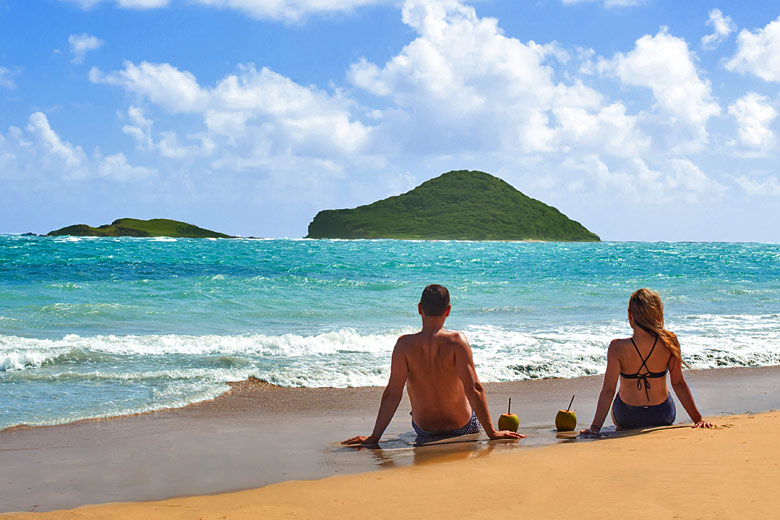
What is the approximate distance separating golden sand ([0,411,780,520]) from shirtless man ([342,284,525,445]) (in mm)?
628

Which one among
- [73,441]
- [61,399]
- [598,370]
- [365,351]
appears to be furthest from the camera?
[365,351]

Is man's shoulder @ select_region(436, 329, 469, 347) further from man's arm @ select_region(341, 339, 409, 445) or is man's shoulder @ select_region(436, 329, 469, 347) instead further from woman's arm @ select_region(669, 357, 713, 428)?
woman's arm @ select_region(669, 357, 713, 428)

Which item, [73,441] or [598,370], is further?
[598,370]

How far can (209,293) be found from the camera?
867 inches

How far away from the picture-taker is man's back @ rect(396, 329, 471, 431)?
5.11 meters

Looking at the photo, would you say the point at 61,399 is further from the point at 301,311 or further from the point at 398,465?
the point at 301,311

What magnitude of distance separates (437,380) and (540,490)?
5.64 feet

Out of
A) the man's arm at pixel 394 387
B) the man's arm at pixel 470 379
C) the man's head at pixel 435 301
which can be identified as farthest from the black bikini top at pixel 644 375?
the man's arm at pixel 394 387

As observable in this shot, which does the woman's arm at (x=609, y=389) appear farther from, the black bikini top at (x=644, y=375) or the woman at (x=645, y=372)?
the black bikini top at (x=644, y=375)

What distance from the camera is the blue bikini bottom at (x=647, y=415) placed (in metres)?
5.55

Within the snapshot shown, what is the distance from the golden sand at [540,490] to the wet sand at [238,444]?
0.45 meters

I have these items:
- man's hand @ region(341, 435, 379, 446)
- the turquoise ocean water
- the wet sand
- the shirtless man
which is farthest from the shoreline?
man's hand @ region(341, 435, 379, 446)

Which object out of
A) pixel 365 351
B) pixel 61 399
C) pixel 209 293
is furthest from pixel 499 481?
pixel 209 293

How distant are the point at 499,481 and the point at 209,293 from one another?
63.6ft
